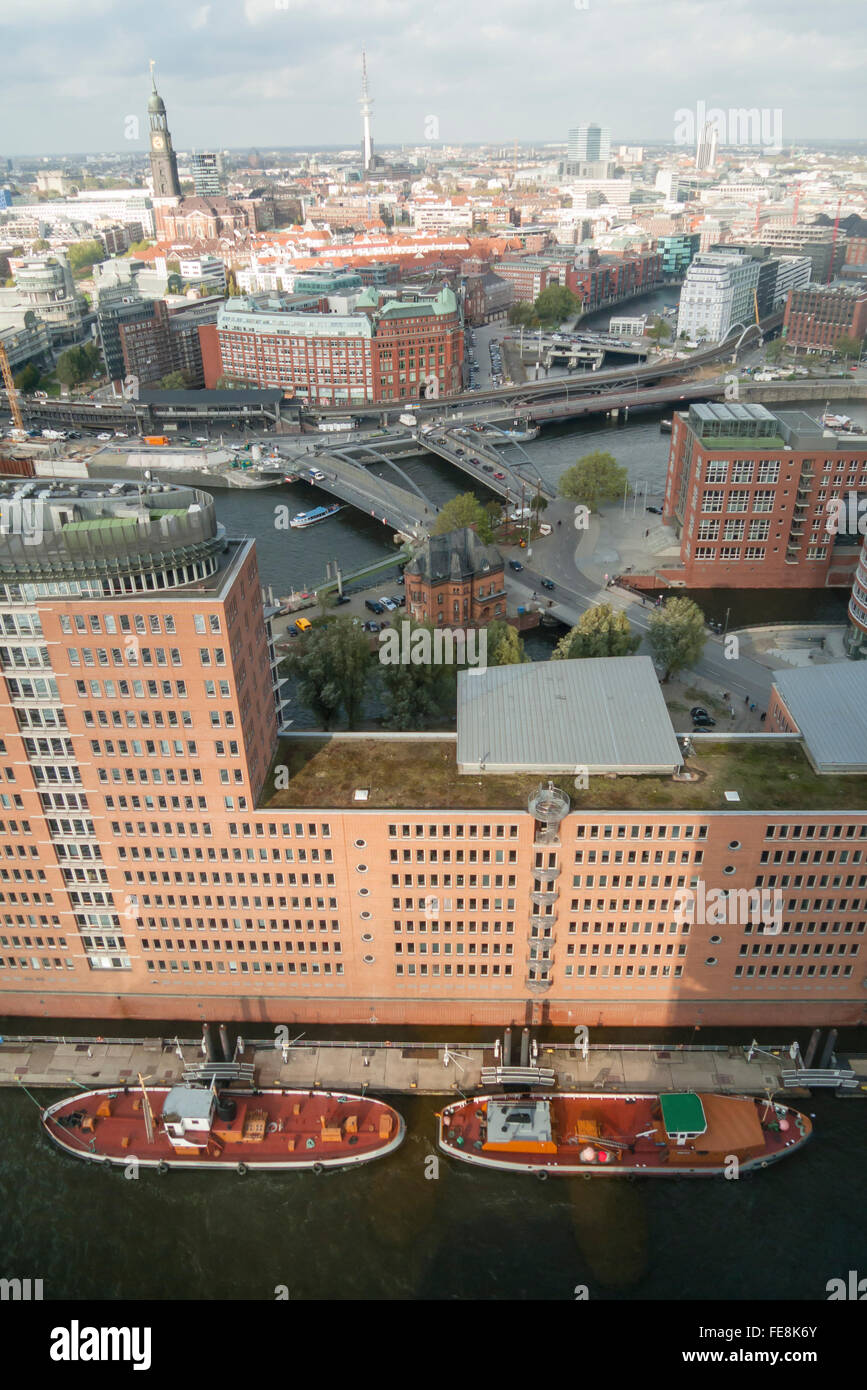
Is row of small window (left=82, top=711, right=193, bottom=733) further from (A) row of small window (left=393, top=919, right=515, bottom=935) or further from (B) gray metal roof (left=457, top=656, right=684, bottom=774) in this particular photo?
(A) row of small window (left=393, top=919, right=515, bottom=935)

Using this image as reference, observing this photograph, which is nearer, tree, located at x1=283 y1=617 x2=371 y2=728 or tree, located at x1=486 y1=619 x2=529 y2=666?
tree, located at x1=283 y1=617 x2=371 y2=728

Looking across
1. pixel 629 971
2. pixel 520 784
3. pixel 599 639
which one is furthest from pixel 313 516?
pixel 629 971

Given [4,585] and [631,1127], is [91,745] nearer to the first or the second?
[4,585]

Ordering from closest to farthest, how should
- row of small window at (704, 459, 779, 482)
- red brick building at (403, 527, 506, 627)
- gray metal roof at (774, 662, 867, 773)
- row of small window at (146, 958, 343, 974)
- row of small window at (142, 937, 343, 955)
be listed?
gray metal roof at (774, 662, 867, 773) < row of small window at (142, 937, 343, 955) < row of small window at (146, 958, 343, 974) < red brick building at (403, 527, 506, 627) < row of small window at (704, 459, 779, 482)

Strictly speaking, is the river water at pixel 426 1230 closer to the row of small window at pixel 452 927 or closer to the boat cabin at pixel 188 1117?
the boat cabin at pixel 188 1117

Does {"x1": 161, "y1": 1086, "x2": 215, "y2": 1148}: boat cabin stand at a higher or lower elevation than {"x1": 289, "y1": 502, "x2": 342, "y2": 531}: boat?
lower

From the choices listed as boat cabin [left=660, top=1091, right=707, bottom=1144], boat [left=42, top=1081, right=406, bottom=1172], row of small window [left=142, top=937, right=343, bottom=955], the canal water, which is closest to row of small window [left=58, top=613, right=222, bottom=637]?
row of small window [left=142, top=937, right=343, bottom=955]
